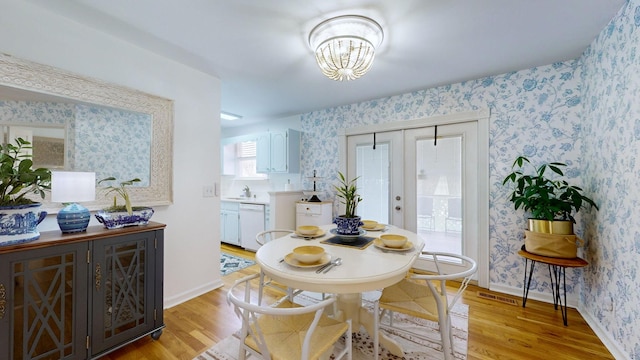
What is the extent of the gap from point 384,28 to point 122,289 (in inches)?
104

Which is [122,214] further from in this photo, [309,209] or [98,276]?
[309,209]

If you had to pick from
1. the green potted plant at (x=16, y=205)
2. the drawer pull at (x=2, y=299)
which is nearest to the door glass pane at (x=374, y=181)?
the green potted plant at (x=16, y=205)

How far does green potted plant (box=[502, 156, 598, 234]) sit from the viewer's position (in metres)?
2.12

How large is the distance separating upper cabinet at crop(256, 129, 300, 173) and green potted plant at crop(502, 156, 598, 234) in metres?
2.91

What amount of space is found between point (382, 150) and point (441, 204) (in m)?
1.05

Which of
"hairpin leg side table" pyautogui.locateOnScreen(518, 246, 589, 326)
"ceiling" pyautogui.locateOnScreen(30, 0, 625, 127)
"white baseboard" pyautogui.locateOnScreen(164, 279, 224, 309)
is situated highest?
"ceiling" pyautogui.locateOnScreen(30, 0, 625, 127)

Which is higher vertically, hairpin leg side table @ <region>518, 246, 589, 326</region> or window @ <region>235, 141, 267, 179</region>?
window @ <region>235, 141, 267, 179</region>

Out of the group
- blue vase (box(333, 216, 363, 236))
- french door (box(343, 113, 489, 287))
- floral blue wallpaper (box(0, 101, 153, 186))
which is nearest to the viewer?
floral blue wallpaper (box(0, 101, 153, 186))

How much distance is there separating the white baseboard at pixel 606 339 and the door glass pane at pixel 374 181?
6.53 ft

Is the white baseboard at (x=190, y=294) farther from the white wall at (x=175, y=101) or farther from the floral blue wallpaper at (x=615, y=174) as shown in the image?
the floral blue wallpaper at (x=615, y=174)

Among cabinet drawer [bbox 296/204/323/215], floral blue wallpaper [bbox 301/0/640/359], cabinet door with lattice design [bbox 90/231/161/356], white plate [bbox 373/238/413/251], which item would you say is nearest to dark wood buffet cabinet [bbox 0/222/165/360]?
cabinet door with lattice design [bbox 90/231/161/356]

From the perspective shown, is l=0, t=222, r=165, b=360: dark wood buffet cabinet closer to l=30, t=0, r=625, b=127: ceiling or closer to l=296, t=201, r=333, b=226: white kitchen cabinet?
l=30, t=0, r=625, b=127: ceiling

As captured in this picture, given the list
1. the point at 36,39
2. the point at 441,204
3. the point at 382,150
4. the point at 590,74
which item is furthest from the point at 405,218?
the point at 36,39

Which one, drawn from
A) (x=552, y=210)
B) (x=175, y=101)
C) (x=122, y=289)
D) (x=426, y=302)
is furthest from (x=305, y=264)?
(x=552, y=210)
